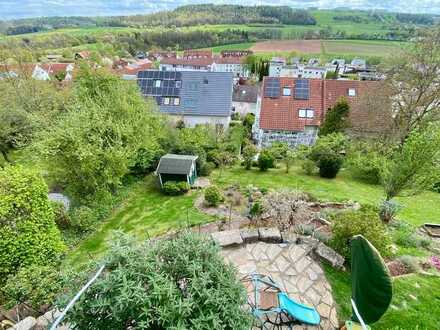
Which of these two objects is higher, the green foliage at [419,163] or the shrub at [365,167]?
the green foliage at [419,163]

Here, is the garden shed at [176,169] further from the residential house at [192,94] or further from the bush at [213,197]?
the residential house at [192,94]

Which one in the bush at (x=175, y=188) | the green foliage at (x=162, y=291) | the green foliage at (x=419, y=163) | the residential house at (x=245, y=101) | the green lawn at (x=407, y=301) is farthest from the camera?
the residential house at (x=245, y=101)

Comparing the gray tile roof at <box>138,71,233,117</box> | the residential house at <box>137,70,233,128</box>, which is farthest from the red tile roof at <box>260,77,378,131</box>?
the residential house at <box>137,70,233,128</box>

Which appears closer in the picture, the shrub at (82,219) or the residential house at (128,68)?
the shrub at (82,219)

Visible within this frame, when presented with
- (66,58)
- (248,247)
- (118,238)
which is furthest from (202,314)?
(66,58)

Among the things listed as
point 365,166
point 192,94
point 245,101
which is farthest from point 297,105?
point 245,101

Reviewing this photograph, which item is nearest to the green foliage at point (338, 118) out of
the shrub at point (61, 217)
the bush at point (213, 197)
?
the bush at point (213, 197)

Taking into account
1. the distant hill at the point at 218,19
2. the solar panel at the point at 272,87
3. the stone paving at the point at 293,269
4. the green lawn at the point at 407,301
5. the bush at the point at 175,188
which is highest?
the distant hill at the point at 218,19
